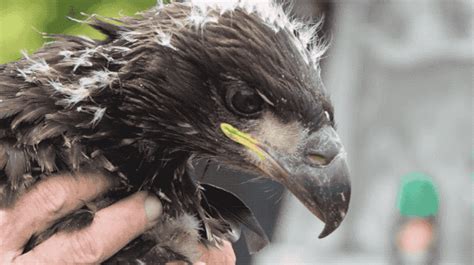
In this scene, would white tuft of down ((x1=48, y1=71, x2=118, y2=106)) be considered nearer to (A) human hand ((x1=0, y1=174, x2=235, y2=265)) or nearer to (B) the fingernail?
(A) human hand ((x1=0, y1=174, x2=235, y2=265))

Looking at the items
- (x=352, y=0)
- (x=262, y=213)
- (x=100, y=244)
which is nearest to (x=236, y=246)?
(x=262, y=213)

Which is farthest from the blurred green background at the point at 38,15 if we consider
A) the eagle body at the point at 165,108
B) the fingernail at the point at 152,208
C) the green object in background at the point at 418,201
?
the green object in background at the point at 418,201

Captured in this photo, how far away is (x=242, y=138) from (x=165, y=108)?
0.21 metres

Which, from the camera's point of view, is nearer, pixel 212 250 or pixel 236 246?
pixel 212 250

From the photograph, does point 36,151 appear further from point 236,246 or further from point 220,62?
point 236,246

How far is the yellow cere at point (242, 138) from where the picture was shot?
2.24 meters

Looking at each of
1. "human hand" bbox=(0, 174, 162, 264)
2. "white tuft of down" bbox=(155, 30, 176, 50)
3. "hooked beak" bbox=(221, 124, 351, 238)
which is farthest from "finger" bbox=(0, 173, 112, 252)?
"hooked beak" bbox=(221, 124, 351, 238)

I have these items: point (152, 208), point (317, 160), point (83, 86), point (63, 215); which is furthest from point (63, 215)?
point (317, 160)

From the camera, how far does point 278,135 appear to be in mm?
2219

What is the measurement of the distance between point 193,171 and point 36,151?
0.46 meters

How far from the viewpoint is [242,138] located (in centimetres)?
225

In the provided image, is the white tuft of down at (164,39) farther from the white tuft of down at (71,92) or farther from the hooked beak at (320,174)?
the hooked beak at (320,174)

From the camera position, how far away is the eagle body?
219 centimetres

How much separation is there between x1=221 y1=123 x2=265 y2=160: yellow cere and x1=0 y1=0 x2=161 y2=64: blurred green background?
0.94 metres
